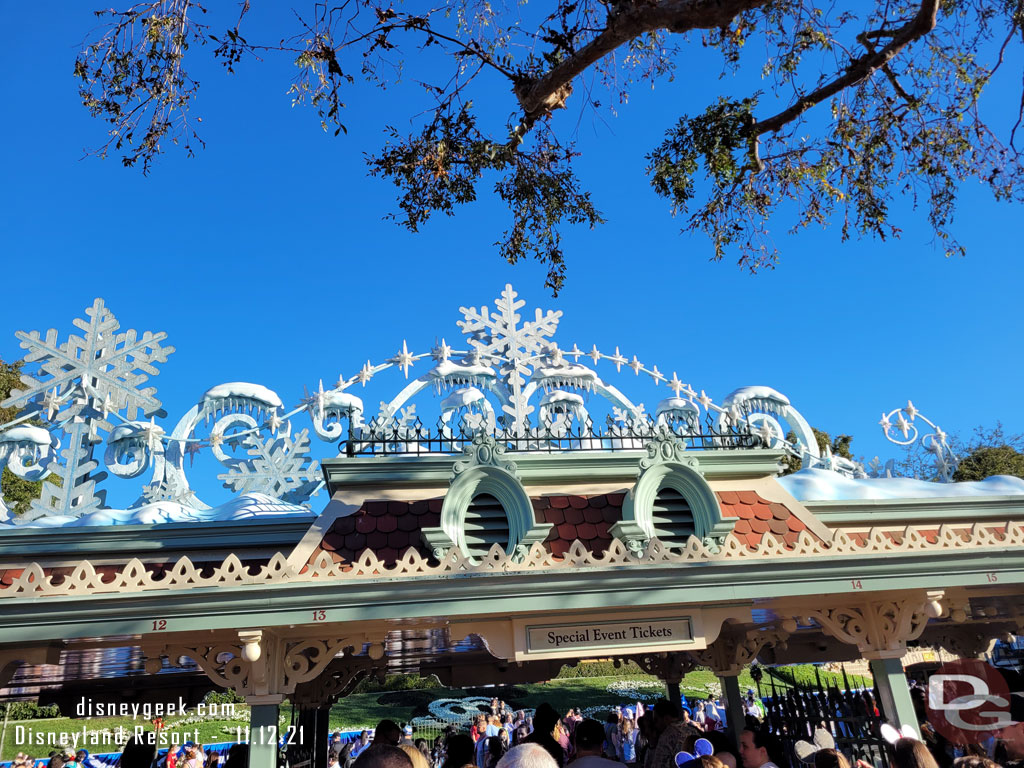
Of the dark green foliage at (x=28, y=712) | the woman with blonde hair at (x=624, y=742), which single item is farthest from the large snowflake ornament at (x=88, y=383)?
the dark green foliage at (x=28, y=712)

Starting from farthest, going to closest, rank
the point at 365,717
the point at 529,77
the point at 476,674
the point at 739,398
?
the point at 365,717, the point at 739,398, the point at 476,674, the point at 529,77

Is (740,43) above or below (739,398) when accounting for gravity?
above

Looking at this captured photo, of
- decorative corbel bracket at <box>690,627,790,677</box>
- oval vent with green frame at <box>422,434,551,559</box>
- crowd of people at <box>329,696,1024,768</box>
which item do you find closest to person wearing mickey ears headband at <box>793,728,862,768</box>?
crowd of people at <box>329,696,1024,768</box>

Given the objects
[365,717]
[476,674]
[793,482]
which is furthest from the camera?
[365,717]

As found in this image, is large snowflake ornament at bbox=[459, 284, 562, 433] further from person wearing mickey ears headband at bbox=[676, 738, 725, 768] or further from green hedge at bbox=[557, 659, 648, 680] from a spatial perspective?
green hedge at bbox=[557, 659, 648, 680]

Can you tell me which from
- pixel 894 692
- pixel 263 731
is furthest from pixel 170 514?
pixel 894 692

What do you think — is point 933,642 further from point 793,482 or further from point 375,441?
point 375,441

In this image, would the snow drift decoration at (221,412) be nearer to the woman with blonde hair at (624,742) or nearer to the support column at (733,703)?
the support column at (733,703)

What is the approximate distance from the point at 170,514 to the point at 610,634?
602cm

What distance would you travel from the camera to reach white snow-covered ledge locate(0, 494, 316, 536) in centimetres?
873

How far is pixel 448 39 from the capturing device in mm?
7504

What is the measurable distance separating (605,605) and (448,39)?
6104mm

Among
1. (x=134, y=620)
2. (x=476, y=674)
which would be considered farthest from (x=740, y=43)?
(x=476, y=674)

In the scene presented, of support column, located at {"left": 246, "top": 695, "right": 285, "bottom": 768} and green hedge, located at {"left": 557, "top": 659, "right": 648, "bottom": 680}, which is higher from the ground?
green hedge, located at {"left": 557, "top": 659, "right": 648, "bottom": 680}
